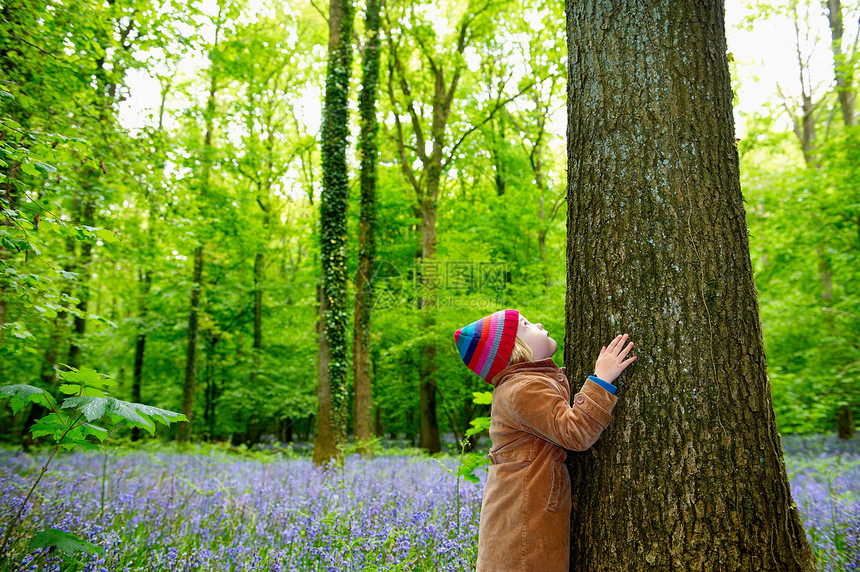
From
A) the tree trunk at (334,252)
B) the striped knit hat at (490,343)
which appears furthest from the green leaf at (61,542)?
the tree trunk at (334,252)

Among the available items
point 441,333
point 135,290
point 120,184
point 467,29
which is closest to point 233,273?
point 135,290

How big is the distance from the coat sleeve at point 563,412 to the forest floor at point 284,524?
4.67ft

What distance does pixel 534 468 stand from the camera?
7.43ft

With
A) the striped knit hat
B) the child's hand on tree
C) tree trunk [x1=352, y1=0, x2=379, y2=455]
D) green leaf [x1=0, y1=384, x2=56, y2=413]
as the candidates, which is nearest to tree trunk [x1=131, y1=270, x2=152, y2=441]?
tree trunk [x1=352, y1=0, x2=379, y2=455]

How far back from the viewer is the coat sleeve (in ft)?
6.84

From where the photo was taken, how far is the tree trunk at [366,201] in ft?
39.2

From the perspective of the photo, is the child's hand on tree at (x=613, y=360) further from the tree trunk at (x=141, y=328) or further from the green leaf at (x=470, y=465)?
the tree trunk at (x=141, y=328)

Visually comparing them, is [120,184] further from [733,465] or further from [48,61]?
[733,465]

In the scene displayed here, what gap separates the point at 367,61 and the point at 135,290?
42.2ft

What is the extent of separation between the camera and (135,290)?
18391 millimetres

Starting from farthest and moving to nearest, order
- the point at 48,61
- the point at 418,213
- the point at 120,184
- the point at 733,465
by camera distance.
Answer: the point at 418,213
the point at 120,184
the point at 48,61
the point at 733,465

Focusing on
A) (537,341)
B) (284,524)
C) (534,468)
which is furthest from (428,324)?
(534,468)

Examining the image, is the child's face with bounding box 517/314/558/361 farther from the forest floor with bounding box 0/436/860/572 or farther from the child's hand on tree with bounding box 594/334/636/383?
the forest floor with bounding box 0/436/860/572

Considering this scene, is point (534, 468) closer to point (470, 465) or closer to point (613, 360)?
→ point (613, 360)
